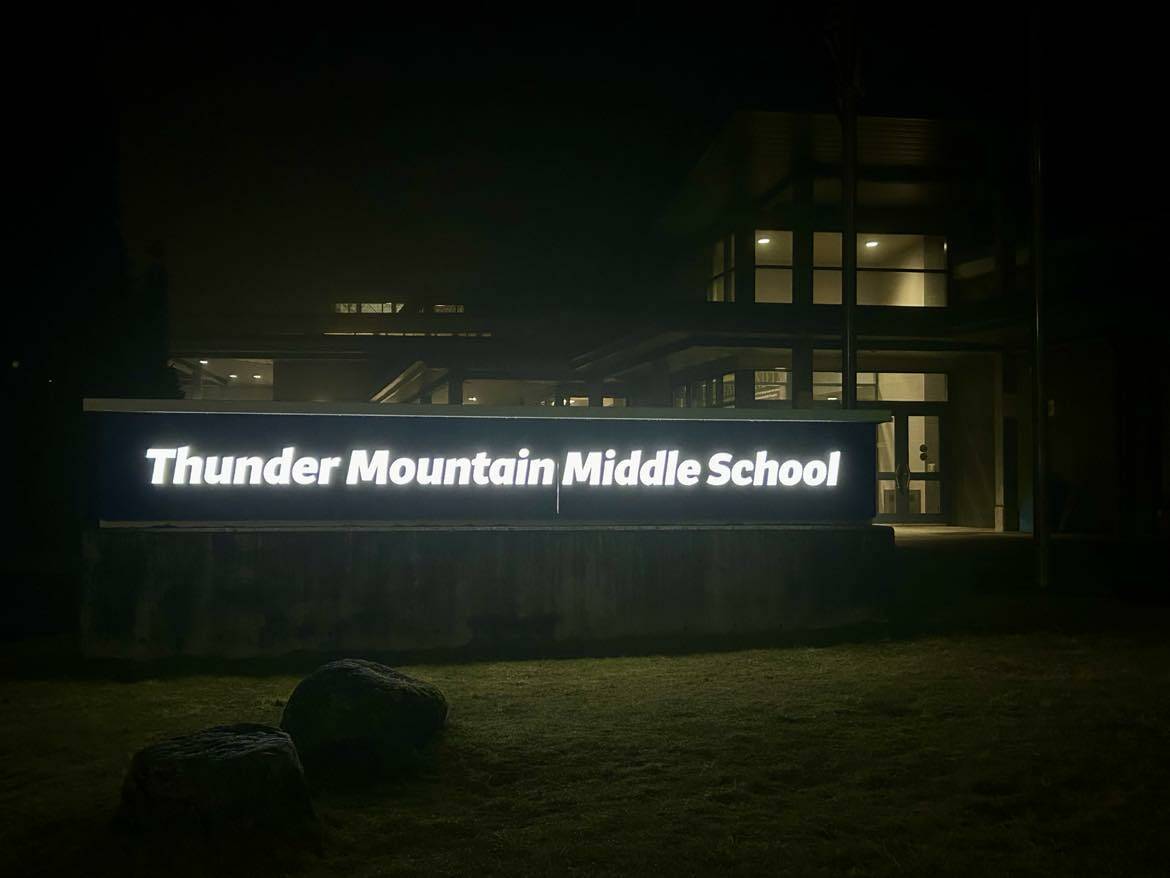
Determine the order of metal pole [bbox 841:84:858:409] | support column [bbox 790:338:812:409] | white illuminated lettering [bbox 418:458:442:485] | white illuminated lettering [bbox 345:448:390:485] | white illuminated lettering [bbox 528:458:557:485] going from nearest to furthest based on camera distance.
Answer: white illuminated lettering [bbox 345:448:390:485] → white illuminated lettering [bbox 418:458:442:485] → white illuminated lettering [bbox 528:458:557:485] → metal pole [bbox 841:84:858:409] → support column [bbox 790:338:812:409]

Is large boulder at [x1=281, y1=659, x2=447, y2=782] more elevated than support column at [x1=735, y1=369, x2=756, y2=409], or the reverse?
support column at [x1=735, y1=369, x2=756, y2=409]

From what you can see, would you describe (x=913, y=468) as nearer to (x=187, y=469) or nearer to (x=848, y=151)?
(x=848, y=151)

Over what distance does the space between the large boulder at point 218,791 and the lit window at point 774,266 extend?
863 inches

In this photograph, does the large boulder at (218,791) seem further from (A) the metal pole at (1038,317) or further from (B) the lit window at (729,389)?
(B) the lit window at (729,389)

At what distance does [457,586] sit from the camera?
10422 mm

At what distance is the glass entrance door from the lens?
25.9 metres

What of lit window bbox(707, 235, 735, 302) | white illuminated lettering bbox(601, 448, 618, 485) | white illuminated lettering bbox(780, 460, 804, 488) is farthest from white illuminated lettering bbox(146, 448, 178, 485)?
lit window bbox(707, 235, 735, 302)

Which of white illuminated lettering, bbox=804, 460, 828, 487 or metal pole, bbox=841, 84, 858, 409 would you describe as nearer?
white illuminated lettering, bbox=804, 460, 828, 487

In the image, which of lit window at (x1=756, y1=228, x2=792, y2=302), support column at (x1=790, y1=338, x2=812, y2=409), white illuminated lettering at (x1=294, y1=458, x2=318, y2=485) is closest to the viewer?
white illuminated lettering at (x1=294, y1=458, x2=318, y2=485)

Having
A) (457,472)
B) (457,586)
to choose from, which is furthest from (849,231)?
(457,586)

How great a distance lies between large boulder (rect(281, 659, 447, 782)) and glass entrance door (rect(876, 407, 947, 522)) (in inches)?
824

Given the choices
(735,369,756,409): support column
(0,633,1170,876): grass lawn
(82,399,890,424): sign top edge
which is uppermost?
(735,369,756,409): support column

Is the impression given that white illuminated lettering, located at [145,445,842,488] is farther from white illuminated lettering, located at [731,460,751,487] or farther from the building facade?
the building facade

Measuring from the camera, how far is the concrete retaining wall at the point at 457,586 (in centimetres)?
984
